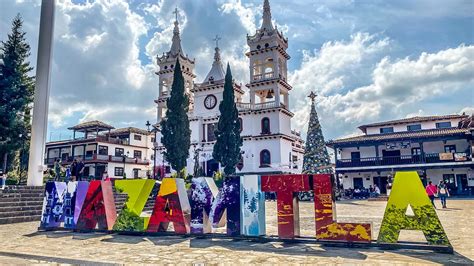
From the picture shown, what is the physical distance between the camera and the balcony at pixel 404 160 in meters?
33.3

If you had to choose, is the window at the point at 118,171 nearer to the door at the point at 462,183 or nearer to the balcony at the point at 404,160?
the balcony at the point at 404,160

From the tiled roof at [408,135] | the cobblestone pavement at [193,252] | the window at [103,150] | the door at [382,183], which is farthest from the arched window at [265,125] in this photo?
the cobblestone pavement at [193,252]

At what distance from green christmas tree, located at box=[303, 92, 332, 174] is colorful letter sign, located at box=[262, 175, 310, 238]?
2369 centimetres

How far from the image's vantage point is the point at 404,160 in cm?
3534

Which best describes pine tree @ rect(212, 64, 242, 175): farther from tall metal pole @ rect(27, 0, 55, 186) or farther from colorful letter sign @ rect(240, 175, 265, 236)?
colorful letter sign @ rect(240, 175, 265, 236)

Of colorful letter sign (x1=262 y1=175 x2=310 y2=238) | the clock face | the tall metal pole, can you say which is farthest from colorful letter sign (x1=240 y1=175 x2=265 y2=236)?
the clock face

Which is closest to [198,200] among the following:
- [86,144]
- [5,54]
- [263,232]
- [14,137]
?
[263,232]

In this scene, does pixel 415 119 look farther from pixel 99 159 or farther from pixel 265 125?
pixel 99 159

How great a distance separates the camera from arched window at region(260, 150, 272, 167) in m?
37.6

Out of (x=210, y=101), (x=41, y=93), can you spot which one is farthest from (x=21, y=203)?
(x=210, y=101)

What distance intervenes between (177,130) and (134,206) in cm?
2359

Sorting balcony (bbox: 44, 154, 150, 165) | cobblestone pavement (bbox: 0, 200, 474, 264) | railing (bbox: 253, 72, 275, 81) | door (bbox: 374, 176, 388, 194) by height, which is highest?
railing (bbox: 253, 72, 275, 81)

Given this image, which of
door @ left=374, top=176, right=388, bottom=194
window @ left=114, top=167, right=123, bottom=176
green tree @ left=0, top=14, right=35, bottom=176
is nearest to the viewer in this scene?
green tree @ left=0, top=14, right=35, bottom=176

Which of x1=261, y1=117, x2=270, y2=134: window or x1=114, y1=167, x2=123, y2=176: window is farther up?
x1=261, y1=117, x2=270, y2=134: window
